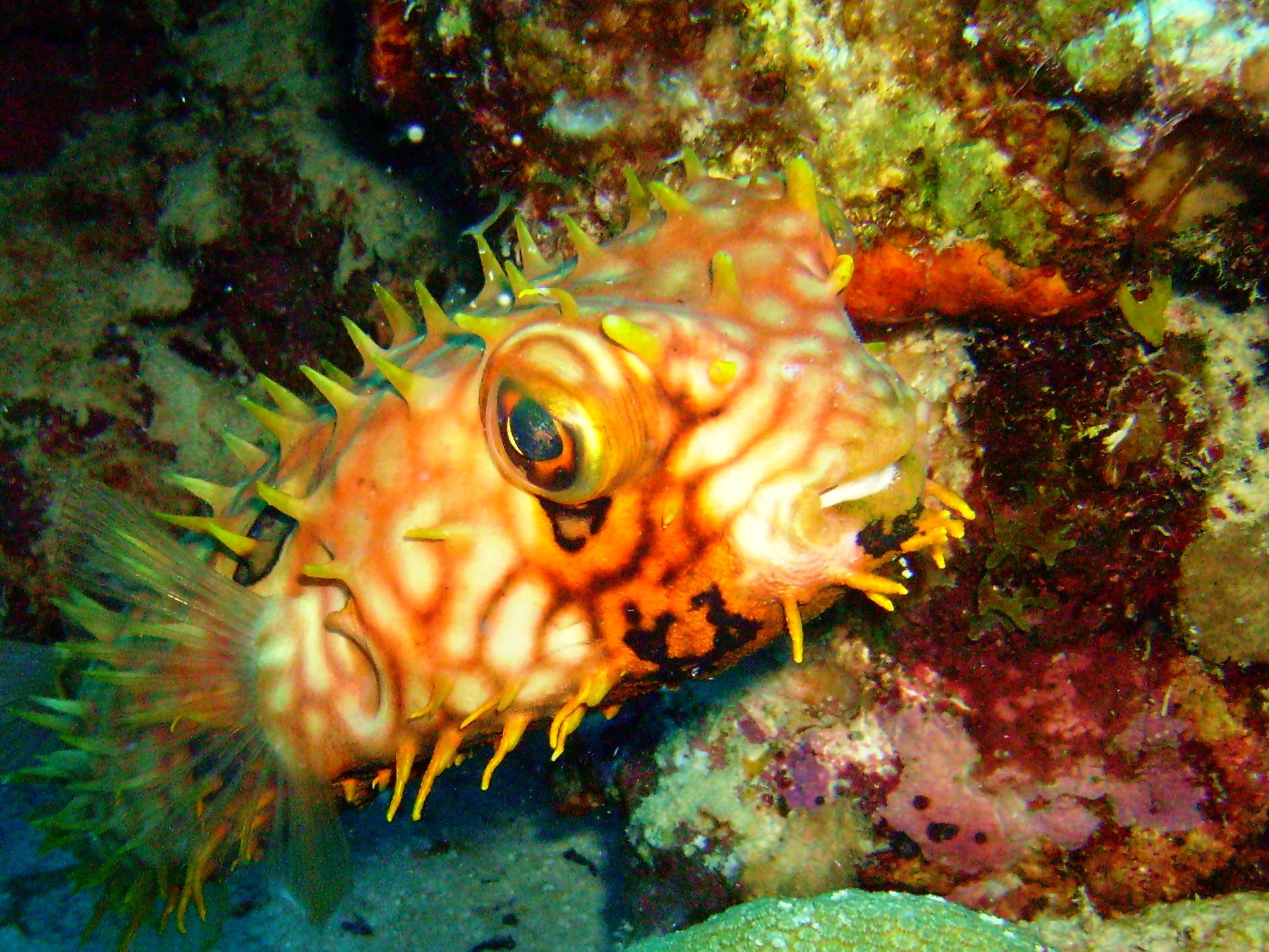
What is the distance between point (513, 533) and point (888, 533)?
0.89 metres

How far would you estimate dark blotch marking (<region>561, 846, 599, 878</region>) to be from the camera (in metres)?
6.01

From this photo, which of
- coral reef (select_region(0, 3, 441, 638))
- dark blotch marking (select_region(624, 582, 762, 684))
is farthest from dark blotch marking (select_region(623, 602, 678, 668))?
coral reef (select_region(0, 3, 441, 638))

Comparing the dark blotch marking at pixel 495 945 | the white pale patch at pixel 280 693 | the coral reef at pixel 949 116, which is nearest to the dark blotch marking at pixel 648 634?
the white pale patch at pixel 280 693

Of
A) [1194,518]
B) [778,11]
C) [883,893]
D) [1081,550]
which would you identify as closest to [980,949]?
[883,893]

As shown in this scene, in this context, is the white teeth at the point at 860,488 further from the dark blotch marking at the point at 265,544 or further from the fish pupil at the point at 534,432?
the dark blotch marking at the point at 265,544

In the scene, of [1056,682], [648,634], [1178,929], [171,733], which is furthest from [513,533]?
[1178,929]

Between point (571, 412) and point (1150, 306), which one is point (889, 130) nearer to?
point (1150, 306)

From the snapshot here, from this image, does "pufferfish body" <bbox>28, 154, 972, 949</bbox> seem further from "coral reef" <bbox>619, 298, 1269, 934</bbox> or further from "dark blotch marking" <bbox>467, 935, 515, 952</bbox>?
"dark blotch marking" <bbox>467, 935, 515, 952</bbox>

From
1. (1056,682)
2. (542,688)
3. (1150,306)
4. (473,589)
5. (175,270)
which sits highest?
(175,270)

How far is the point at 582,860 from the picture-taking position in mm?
6105

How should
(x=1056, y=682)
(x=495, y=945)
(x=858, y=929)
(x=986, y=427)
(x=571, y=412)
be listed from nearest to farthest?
(x=571, y=412) → (x=858, y=929) → (x=986, y=427) → (x=1056, y=682) → (x=495, y=945)

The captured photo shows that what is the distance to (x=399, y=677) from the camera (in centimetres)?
204

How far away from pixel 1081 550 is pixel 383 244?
554 cm

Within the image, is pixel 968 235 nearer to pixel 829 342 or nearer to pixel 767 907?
pixel 829 342
